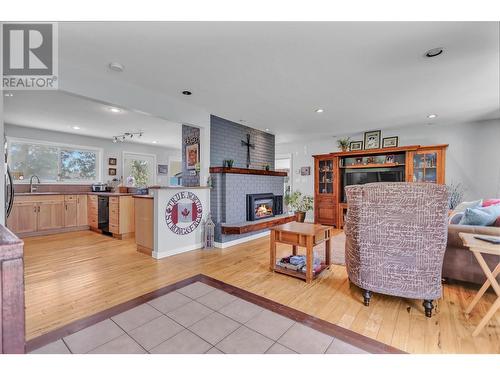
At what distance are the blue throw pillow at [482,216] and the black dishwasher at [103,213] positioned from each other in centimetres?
541

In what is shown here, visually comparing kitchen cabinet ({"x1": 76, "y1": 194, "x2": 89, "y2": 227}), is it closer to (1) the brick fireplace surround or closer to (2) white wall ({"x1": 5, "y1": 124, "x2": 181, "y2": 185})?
(2) white wall ({"x1": 5, "y1": 124, "x2": 181, "y2": 185})

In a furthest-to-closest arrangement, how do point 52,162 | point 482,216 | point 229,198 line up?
point 52,162 < point 229,198 < point 482,216

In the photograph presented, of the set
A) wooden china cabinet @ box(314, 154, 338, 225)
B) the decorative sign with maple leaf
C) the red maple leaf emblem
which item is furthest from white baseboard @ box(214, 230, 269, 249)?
wooden china cabinet @ box(314, 154, 338, 225)

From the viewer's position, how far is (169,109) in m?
3.24

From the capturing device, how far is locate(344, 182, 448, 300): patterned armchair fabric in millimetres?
1724

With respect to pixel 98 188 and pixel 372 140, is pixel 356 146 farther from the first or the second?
pixel 98 188

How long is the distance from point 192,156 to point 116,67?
1.79 m

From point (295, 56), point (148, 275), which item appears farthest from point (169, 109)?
point (148, 275)

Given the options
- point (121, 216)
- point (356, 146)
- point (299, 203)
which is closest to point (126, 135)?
point (121, 216)

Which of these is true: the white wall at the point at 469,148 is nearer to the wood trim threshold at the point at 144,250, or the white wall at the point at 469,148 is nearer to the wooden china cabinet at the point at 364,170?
the wooden china cabinet at the point at 364,170

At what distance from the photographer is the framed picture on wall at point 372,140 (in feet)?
16.9

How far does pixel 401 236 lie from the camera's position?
5.93 feet
